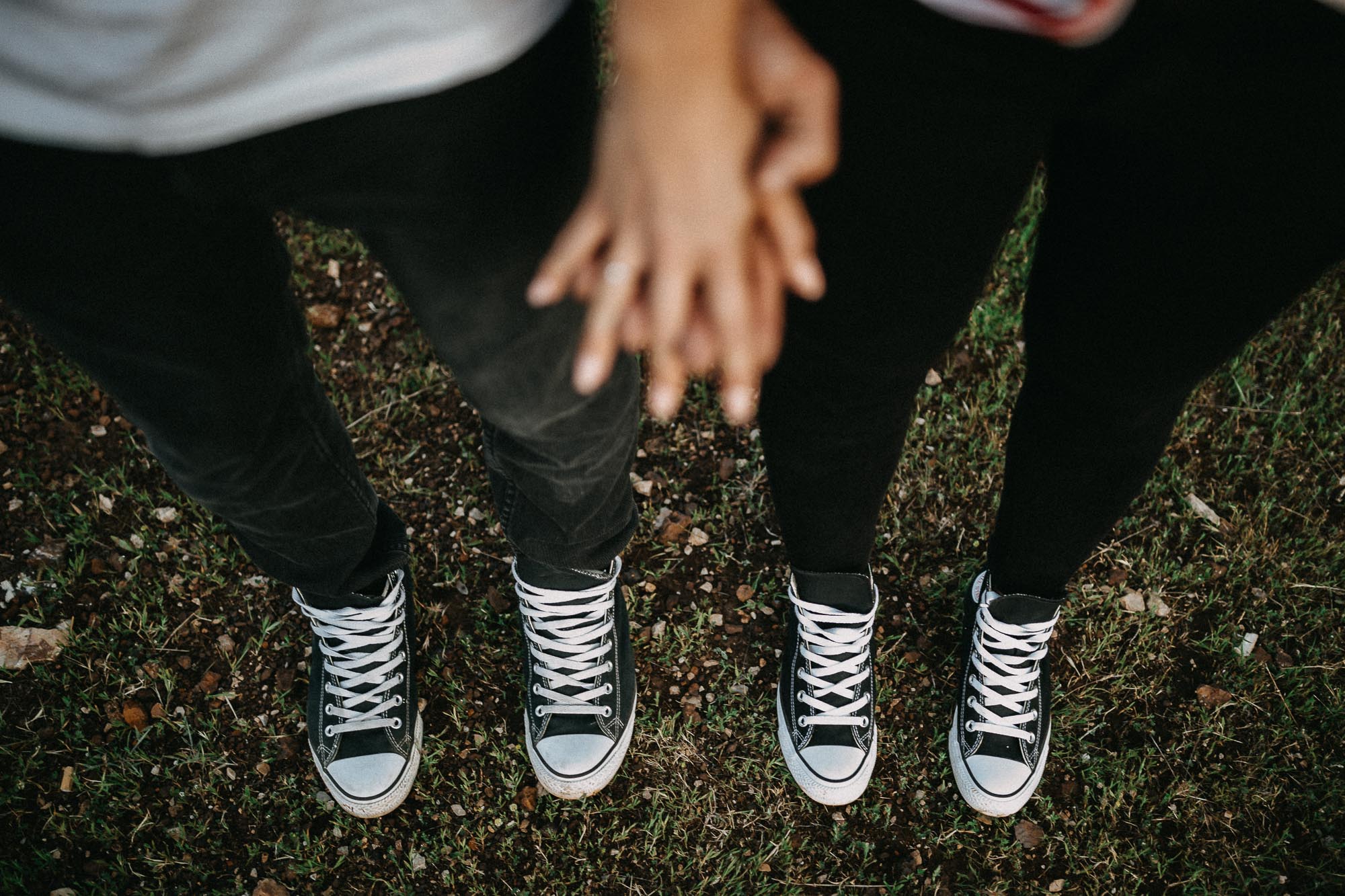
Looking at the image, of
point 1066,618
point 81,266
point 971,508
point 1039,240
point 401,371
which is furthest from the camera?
point 401,371

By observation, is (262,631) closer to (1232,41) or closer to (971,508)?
(971,508)

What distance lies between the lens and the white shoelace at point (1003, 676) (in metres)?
1.83

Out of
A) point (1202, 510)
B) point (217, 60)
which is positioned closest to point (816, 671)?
point (1202, 510)

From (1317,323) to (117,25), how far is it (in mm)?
3115

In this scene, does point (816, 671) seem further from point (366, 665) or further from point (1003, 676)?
point (366, 665)

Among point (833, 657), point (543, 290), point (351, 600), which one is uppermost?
point (543, 290)

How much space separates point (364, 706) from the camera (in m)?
1.95

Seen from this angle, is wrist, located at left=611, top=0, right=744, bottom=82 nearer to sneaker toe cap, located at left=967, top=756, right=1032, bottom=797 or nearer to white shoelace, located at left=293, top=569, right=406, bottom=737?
white shoelace, located at left=293, top=569, right=406, bottom=737

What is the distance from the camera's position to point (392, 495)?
7.63 ft

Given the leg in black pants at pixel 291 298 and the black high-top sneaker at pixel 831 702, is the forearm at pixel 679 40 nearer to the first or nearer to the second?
the leg in black pants at pixel 291 298

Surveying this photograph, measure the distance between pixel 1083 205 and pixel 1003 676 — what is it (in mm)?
1217

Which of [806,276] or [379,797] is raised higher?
[806,276]

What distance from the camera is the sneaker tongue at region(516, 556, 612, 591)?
1.77 metres

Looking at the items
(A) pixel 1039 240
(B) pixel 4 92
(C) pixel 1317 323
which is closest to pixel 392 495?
(B) pixel 4 92
